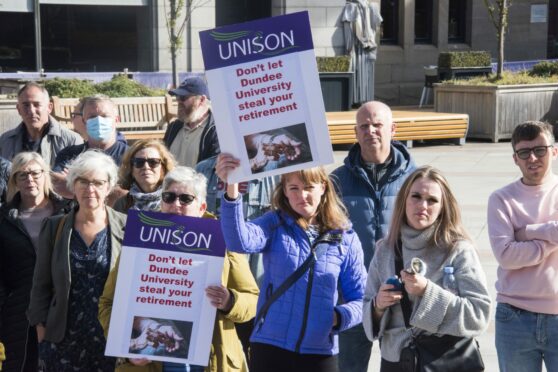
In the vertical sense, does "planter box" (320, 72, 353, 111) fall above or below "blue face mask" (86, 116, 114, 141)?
below

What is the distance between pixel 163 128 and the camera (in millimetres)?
16766

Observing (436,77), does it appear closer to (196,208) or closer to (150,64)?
(150,64)

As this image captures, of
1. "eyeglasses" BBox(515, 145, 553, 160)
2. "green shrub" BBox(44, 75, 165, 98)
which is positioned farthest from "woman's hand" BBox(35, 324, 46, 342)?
"green shrub" BBox(44, 75, 165, 98)

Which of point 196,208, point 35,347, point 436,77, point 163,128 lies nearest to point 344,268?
point 196,208

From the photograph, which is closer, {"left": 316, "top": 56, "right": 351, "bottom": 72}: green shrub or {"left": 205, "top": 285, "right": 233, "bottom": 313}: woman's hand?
{"left": 205, "top": 285, "right": 233, "bottom": 313}: woman's hand

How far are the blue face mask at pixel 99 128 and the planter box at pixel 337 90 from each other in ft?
49.5

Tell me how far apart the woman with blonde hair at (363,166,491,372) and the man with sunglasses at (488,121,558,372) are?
48 centimetres

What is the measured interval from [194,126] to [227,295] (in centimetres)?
282

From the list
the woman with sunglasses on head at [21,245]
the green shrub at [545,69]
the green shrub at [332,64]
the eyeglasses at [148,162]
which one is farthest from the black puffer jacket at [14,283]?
the green shrub at [545,69]

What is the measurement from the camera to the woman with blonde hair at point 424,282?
478 cm

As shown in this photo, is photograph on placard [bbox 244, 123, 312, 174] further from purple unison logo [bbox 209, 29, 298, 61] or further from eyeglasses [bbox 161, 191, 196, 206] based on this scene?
eyeglasses [bbox 161, 191, 196, 206]

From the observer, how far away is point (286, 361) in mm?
5211

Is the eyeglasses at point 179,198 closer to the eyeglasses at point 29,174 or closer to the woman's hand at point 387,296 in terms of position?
Answer: the woman's hand at point 387,296

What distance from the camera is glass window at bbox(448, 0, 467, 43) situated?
3125 cm
